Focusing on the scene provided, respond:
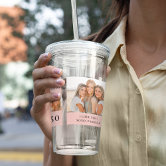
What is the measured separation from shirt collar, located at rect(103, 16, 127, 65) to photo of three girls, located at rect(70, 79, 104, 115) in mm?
358

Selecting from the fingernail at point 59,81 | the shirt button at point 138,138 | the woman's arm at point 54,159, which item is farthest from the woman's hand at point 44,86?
the shirt button at point 138,138

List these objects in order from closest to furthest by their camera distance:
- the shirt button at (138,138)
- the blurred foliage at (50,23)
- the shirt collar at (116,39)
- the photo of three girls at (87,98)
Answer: the photo of three girls at (87,98)
the shirt button at (138,138)
the shirt collar at (116,39)
the blurred foliage at (50,23)

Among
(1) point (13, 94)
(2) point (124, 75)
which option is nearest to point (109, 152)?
(2) point (124, 75)

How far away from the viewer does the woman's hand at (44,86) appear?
0.98 metres

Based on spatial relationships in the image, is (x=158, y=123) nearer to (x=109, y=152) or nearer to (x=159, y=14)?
(x=109, y=152)

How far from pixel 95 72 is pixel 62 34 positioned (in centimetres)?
754

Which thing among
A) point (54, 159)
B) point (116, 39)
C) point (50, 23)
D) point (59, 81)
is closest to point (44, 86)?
point (59, 81)

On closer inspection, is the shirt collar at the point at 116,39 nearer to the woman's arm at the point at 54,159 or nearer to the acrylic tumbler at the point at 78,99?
the acrylic tumbler at the point at 78,99

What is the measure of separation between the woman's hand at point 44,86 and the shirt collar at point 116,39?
0.34 m

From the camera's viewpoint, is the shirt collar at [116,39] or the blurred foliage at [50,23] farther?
the blurred foliage at [50,23]

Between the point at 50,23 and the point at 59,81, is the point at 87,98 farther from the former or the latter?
the point at 50,23

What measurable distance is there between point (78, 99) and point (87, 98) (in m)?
0.03

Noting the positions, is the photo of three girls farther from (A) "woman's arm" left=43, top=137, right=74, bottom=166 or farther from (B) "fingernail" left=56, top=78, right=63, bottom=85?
(A) "woman's arm" left=43, top=137, right=74, bottom=166

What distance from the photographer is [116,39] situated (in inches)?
54.1
